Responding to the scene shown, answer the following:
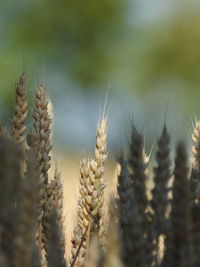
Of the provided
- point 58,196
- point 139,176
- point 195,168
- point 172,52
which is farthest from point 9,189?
point 172,52

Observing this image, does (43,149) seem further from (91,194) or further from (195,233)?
(195,233)

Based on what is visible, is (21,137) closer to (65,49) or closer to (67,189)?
(67,189)

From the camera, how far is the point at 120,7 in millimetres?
24297

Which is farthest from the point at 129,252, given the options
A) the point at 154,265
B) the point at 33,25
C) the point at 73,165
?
the point at 33,25

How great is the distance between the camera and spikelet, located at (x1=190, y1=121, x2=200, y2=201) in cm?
196

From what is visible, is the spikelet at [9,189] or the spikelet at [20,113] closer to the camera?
the spikelet at [9,189]

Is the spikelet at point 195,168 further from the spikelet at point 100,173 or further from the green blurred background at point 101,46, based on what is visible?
the green blurred background at point 101,46

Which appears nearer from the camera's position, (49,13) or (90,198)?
(90,198)

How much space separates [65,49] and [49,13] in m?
1.10

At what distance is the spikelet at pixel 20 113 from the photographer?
2.26m

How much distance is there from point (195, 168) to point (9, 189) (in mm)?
804

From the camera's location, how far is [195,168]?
79.8 inches

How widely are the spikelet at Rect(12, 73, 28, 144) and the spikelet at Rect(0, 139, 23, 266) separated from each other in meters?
0.85

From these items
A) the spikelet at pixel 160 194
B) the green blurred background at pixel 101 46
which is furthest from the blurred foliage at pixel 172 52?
the spikelet at pixel 160 194
